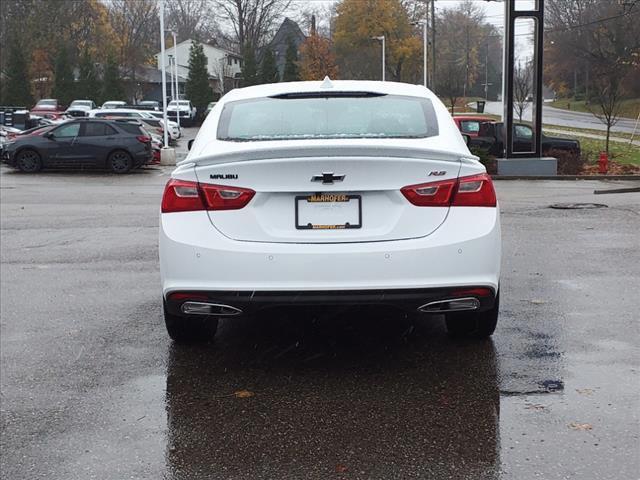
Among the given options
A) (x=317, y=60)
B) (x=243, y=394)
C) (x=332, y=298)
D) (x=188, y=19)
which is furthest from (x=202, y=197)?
(x=188, y=19)

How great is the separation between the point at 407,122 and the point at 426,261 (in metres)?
1.08

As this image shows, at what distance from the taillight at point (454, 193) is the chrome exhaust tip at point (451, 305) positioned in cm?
→ 52

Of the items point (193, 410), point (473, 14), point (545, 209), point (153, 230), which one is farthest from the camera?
point (473, 14)

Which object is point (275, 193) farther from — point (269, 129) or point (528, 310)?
point (528, 310)

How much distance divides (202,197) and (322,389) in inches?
48.3

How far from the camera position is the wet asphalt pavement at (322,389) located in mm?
3721

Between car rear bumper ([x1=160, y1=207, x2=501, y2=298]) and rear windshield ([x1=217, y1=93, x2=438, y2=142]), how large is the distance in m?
0.71

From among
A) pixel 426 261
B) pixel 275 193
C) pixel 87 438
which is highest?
pixel 275 193

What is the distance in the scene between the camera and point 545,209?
45.1 feet

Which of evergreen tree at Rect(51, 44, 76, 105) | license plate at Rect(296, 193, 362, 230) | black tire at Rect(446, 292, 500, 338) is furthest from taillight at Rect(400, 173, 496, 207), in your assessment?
evergreen tree at Rect(51, 44, 76, 105)

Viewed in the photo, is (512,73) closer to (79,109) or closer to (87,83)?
(79,109)

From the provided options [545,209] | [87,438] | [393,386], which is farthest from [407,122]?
[545,209]

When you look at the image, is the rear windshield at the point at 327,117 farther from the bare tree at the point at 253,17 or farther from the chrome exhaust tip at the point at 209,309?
the bare tree at the point at 253,17

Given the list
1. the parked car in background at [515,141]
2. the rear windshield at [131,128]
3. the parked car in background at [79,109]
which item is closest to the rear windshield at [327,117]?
the parked car in background at [515,141]
